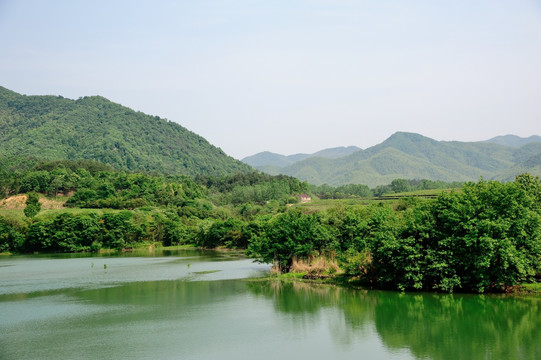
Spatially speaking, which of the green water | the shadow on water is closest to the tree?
the green water

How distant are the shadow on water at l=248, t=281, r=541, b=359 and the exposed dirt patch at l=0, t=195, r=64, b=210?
283 feet

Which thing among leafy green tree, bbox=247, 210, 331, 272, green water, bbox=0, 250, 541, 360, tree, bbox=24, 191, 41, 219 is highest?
tree, bbox=24, 191, 41, 219

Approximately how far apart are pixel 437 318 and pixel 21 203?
10113 centimetres

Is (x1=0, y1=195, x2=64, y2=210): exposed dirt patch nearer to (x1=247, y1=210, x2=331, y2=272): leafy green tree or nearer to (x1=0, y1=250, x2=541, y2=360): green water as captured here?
(x1=0, y1=250, x2=541, y2=360): green water

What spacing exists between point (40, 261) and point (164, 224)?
3031 cm

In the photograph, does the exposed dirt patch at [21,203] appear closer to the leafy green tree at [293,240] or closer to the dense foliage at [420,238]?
the dense foliage at [420,238]

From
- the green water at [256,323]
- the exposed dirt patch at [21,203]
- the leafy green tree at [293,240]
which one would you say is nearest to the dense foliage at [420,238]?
the leafy green tree at [293,240]

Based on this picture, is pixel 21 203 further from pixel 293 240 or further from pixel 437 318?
A: pixel 437 318

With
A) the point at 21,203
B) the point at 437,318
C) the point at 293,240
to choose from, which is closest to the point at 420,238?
the point at 437,318

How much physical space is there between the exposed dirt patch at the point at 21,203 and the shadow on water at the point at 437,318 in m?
86.1

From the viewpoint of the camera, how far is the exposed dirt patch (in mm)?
104744

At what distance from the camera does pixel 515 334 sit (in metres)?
23.9

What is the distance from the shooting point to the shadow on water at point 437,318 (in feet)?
72.1

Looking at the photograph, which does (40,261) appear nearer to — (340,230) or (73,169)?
(340,230)
